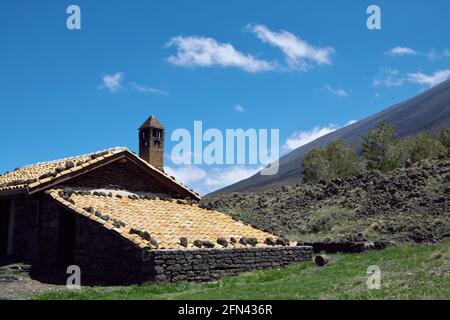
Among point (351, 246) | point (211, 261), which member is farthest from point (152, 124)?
point (351, 246)

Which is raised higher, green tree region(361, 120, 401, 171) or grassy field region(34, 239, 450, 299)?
green tree region(361, 120, 401, 171)

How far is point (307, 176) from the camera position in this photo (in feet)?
169

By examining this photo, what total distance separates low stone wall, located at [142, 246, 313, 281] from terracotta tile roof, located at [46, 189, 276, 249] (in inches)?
14.9

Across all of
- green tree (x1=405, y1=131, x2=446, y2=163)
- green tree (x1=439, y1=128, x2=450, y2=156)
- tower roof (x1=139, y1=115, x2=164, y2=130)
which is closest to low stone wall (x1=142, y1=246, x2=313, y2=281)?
tower roof (x1=139, y1=115, x2=164, y2=130)

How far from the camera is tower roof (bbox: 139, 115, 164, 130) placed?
2427cm

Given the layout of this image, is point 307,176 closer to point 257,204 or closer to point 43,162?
point 257,204

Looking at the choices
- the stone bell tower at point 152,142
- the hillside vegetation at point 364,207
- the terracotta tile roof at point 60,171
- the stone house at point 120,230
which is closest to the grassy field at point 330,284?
the stone house at point 120,230

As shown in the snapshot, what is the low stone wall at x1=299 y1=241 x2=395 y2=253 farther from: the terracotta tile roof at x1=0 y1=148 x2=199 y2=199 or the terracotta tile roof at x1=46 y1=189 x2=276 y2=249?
the terracotta tile roof at x1=0 y1=148 x2=199 y2=199

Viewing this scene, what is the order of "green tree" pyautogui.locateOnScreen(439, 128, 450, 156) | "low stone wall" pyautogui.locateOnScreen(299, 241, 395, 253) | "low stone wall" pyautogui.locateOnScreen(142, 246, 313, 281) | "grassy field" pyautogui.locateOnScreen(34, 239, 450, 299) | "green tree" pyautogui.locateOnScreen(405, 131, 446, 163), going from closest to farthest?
"grassy field" pyautogui.locateOnScreen(34, 239, 450, 299), "low stone wall" pyautogui.locateOnScreen(142, 246, 313, 281), "low stone wall" pyautogui.locateOnScreen(299, 241, 395, 253), "green tree" pyautogui.locateOnScreen(439, 128, 450, 156), "green tree" pyautogui.locateOnScreen(405, 131, 446, 163)

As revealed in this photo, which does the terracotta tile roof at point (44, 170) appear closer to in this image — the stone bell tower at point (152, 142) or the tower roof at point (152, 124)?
the stone bell tower at point (152, 142)

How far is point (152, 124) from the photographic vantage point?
79.7 feet

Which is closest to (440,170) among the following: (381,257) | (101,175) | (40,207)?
(381,257)

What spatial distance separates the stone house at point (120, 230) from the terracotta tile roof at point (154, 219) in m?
0.04
